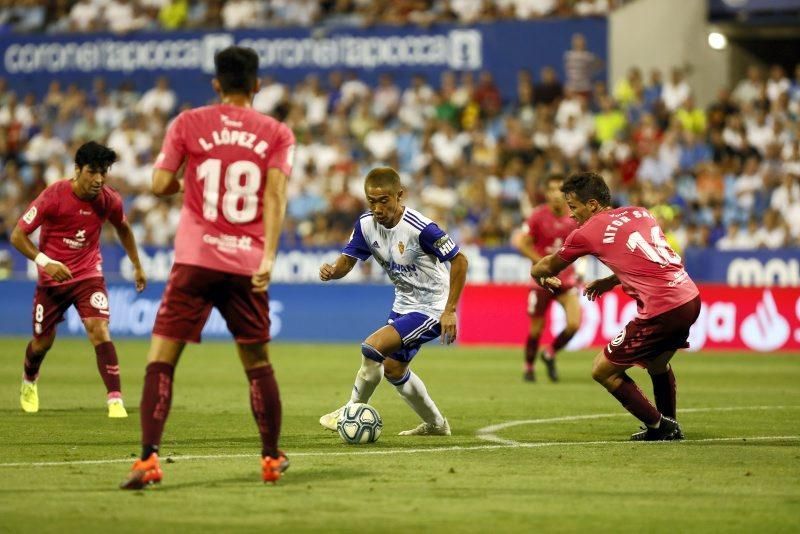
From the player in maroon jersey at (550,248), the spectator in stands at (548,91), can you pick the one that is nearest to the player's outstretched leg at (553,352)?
the player in maroon jersey at (550,248)

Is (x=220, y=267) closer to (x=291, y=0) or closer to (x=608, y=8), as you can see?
(x=608, y=8)

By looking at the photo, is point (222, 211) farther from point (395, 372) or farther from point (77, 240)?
point (77, 240)

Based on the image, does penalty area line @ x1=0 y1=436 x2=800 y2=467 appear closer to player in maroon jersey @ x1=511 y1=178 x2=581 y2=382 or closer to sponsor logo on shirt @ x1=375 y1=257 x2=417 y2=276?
sponsor logo on shirt @ x1=375 y1=257 x2=417 y2=276

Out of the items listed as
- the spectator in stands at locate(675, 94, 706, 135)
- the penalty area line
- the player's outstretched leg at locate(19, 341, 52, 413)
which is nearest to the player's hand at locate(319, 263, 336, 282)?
the penalty area line

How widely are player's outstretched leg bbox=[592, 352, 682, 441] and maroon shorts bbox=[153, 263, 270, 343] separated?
362cm

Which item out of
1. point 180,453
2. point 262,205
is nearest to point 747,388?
point 180,453

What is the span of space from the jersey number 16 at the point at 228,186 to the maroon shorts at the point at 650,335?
13.1 ft

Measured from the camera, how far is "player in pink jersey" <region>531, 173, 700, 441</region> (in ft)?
36.1

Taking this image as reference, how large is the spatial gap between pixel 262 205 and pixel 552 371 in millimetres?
10709

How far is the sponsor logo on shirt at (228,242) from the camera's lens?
8.34m

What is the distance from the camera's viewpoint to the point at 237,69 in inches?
329

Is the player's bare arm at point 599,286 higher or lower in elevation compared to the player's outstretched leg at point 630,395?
higher

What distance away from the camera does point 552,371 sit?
18594 millimetres

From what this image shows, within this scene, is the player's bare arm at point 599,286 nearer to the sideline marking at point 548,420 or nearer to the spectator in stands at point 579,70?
the sideline marking at point 548,420
